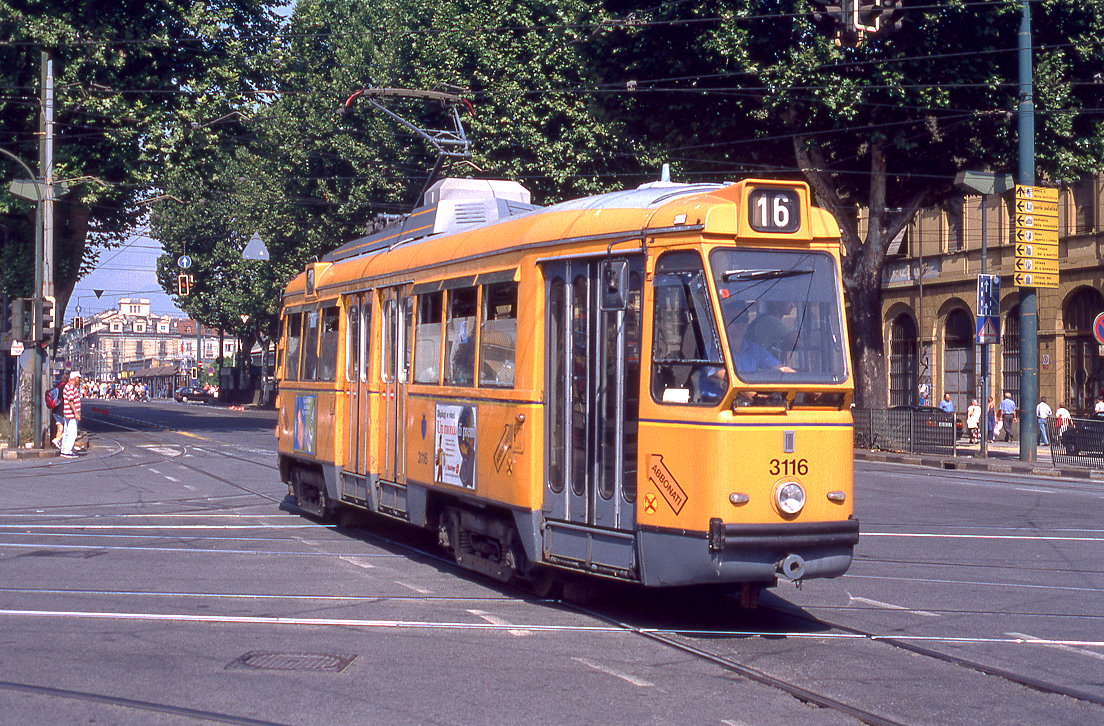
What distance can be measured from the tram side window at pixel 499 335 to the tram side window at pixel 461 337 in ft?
0.59

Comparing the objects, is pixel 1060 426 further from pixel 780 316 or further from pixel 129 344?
pixel 129 344

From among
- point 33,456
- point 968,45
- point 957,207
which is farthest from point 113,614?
point 957,207

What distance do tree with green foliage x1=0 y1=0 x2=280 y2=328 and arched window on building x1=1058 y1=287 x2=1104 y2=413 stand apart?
2390 cm

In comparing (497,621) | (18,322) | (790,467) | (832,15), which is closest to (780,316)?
(790,467)

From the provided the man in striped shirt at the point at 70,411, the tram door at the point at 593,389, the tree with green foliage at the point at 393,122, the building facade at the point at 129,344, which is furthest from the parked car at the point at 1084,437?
the building facade at the point at 129,344

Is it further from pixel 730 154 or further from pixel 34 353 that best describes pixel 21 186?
pixel 730 154

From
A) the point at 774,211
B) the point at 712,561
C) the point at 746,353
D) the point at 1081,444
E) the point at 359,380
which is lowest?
the point at 1081,444

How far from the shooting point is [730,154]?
98.4 feet

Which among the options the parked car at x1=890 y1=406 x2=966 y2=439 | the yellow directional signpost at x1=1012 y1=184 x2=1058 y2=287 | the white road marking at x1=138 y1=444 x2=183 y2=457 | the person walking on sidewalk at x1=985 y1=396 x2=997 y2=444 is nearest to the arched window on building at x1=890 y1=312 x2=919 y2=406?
the person walking on sidewalk at x1=985 y1=396 x2=997 y2=444

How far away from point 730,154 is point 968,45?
621cm

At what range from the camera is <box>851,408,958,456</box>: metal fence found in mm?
29734

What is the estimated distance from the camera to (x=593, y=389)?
29.2 ft

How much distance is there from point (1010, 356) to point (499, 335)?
32.7 meters

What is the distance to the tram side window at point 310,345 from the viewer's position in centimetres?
1461
